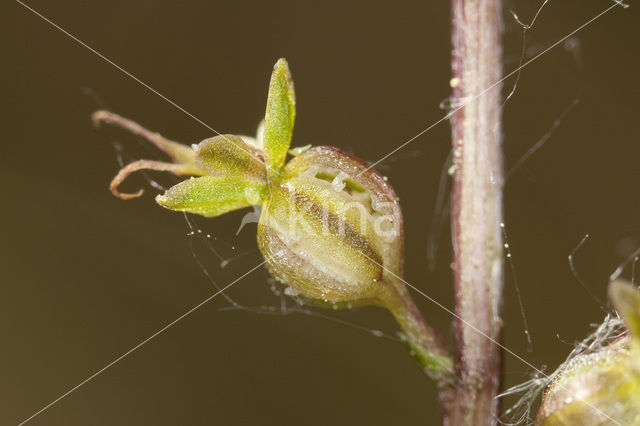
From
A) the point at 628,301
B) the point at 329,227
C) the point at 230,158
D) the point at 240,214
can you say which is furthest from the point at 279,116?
the point at 240,214

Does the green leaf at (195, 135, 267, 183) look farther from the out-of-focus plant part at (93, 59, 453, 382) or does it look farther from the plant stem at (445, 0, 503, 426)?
the plant stem at (445, 0, 503, 426)

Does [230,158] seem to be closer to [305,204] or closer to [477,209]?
[305,204]

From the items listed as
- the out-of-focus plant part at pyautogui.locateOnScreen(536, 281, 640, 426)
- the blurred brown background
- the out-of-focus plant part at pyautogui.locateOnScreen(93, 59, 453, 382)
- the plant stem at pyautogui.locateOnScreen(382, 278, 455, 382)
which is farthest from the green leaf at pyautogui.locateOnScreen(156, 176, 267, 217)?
the blurred brown background

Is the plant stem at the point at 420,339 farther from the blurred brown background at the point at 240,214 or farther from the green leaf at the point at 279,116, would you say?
the blurred brown background at the point at 240,214

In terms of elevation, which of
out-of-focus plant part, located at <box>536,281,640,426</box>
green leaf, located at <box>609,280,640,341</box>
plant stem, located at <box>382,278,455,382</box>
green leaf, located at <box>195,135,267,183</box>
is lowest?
out-of-focus plant part, located at <box>536,281,640,426</box>

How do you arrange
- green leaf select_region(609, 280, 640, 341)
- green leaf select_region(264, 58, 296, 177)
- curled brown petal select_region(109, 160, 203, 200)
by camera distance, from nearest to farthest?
green leaf select_region(609, 280, 640, 341), green leaf select_region(264, 58, 296, 177), curled brown petal select_region(109, 160, 203, 200)

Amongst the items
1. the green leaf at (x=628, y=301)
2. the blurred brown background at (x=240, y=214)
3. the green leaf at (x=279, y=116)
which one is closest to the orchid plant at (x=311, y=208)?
the green leaf at (x=279, y=116)
